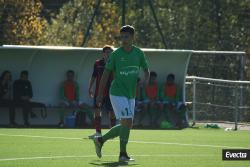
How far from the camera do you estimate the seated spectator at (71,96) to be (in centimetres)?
2894

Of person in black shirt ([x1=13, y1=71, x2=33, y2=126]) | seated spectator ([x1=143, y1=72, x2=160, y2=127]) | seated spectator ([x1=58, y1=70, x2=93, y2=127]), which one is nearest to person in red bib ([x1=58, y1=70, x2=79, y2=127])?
seated spectator ([x1=58, y1=70, x2=93, y2=127])

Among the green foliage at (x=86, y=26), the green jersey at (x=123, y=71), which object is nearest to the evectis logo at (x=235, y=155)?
the green jersey at (x=123, y=71)

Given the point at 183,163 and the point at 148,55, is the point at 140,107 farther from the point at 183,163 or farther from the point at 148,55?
the point at 183,163

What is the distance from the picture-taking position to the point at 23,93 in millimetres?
28453

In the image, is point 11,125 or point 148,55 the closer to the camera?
point 11,125

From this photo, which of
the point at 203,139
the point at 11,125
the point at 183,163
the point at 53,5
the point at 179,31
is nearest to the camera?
the point at 183,163

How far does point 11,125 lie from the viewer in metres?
28.2

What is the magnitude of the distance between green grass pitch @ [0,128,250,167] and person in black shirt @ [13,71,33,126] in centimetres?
323

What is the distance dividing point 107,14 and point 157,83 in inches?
688

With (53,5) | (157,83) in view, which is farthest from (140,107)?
(53,5)

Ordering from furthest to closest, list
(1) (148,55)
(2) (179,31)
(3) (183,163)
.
Result: (2) (179,31) < (1) (148,55) < (3) (183,163)

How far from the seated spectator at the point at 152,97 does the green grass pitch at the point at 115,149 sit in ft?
12.4

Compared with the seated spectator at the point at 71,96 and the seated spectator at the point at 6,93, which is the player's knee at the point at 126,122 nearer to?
the seated spectator at the point at 6,93

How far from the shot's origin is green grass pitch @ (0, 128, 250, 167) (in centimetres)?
1552
